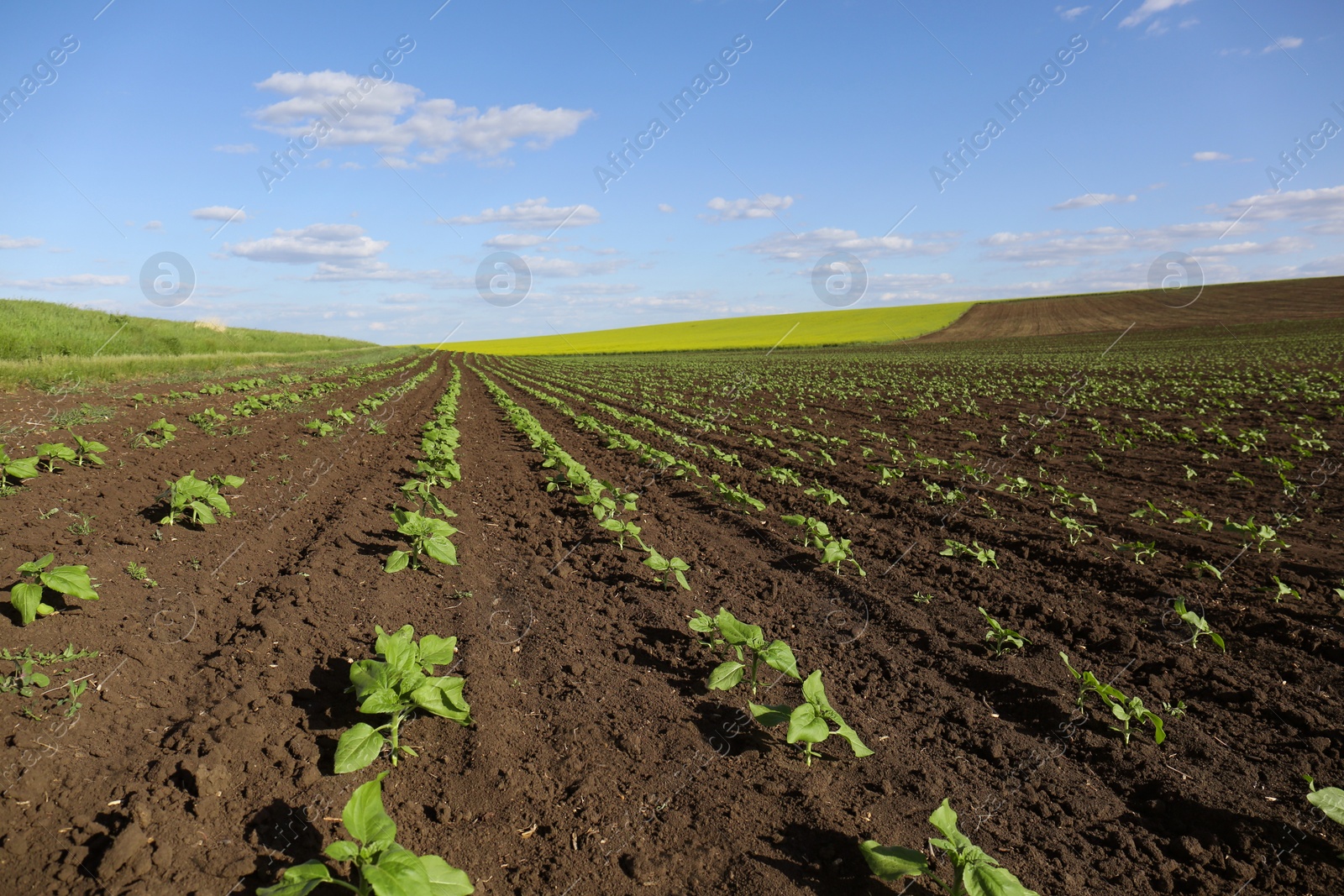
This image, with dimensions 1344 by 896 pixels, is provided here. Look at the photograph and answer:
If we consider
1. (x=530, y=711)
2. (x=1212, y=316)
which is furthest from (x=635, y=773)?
(x=1212, y=316)

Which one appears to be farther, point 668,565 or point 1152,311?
point 1152,311

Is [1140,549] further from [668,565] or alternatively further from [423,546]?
[423,546]

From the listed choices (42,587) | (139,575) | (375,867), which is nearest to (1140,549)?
(375,867)

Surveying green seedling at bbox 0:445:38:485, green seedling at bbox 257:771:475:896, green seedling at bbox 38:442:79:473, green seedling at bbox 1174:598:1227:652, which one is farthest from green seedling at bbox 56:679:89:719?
green seedling at bbox 1174:598:1227:652

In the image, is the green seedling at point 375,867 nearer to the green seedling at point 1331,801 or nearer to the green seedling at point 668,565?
the green seedling at point 668,565

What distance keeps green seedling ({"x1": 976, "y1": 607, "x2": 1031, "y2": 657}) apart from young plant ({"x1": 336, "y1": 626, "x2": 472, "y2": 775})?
3.72m

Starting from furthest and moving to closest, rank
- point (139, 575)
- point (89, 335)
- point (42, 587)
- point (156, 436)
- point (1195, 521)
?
1. point (89, 335)
2. point (156, 436)
3. point (1195, 521)
4. point (139, 575)
5. point (42, 587)

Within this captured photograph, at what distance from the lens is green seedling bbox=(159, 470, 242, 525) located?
5.78 meters

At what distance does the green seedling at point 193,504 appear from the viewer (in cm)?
578

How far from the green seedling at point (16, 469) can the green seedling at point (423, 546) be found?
3815 mm

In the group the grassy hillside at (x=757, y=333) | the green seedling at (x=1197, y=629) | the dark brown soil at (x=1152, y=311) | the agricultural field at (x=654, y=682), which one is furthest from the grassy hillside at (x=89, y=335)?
the dark brown soil at (x=1152, y=311)

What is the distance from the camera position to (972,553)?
6.55 meters

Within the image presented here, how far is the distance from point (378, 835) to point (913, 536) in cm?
636

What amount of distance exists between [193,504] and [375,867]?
486cm
